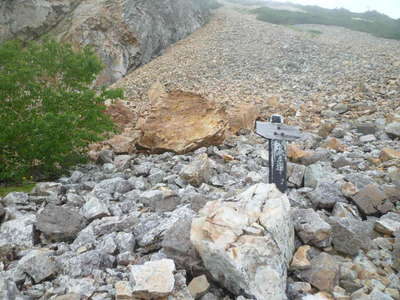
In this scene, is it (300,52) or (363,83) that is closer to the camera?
(363,83)

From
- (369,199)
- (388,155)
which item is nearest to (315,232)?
(369,199)

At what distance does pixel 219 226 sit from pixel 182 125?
5714 millimetres

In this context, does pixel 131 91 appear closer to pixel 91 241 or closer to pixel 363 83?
pixel 363 83

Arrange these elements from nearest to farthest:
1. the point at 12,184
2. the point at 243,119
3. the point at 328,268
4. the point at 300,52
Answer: the point at 328,268 < the point at 12,184 < the point at 243,119 < the point at 300,52

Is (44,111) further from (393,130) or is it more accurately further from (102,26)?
(102,26)

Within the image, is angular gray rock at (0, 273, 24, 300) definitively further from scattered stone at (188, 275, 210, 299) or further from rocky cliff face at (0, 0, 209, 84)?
rocky cliff face at (0, 0, 209, 84)

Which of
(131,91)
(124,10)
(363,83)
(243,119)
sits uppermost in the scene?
(124,10)

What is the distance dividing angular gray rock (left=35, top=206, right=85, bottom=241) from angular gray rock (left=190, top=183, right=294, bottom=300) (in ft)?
5.94

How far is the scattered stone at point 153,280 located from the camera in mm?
2961

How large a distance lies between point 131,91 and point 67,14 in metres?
7.54

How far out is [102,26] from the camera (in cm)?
1889

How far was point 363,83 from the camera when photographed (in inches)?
554

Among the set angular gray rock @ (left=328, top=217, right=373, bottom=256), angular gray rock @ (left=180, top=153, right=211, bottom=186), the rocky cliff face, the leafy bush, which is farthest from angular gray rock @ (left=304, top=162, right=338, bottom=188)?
the rocky cliff face

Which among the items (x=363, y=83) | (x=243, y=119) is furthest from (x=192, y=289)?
(x=363, y=83)
